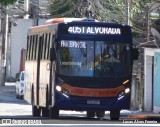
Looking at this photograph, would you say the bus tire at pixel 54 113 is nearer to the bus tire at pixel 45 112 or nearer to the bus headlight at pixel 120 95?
the bus headlight at pixel 120 95

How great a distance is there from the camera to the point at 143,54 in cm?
4431

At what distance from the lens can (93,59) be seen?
84.0 feet

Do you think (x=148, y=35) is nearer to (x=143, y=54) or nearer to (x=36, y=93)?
(x=143, y=54)

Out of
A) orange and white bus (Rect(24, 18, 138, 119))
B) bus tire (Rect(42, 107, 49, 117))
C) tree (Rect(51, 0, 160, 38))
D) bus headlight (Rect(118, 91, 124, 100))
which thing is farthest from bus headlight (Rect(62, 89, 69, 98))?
tree (Rect(51, 0, 160, 38))

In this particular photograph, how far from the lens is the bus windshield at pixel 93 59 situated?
25469 mm

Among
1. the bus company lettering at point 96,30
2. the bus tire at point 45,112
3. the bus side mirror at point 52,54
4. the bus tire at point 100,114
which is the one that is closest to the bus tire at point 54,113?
the bus side mirror at point 52,54

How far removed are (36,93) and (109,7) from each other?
837 inches

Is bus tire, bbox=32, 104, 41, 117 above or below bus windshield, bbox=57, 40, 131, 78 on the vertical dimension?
below

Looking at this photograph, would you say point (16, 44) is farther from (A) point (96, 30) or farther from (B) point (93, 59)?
(B) point (93, 59)

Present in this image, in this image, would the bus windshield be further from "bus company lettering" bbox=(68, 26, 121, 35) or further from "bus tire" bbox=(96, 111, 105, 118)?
"bus tire" bbox=(96, 111, 105, 118)

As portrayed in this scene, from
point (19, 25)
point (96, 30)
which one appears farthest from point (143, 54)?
point (19, 25)

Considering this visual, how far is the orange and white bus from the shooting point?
25516 mm

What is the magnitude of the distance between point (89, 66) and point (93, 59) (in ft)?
0.86

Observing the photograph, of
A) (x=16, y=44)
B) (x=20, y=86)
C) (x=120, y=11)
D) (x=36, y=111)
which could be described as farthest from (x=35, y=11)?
(x=36, y=111)
